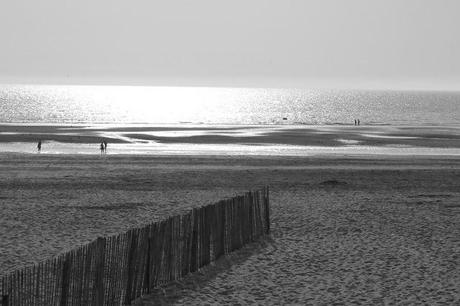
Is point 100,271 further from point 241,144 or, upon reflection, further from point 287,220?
point 241,144

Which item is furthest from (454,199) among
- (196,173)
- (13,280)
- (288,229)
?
(13,280)

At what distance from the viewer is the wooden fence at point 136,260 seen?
1173 cm

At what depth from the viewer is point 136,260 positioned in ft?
46.2

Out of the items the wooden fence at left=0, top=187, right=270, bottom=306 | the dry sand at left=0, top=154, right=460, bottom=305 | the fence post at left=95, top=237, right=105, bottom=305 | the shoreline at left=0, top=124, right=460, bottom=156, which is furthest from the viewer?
the shoreline at left=0, top=124, right=460, bottom=156

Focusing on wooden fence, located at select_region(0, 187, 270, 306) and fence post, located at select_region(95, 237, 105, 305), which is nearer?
wooden fence, located at select_region(0, 187, 270, 306)

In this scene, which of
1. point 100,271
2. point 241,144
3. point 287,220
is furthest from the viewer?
point 241,144

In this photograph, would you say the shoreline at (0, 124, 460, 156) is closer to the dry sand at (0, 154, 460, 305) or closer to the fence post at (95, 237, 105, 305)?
the dry sand at (0, 154, 460, 305)

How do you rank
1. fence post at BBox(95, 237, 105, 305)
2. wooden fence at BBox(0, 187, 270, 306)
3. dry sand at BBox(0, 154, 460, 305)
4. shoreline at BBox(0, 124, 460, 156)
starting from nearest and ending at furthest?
wooden fence at BBox(0, 187, 270, 306), fence post at BBox(95, 237, 105, 305), dry sand at BBox(0, 154, 460, 305), shoreline at BBox(0, 124, 460, 156)

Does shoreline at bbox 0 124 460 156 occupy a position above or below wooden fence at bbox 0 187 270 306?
below

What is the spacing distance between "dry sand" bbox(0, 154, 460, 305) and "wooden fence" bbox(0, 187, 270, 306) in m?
0.46

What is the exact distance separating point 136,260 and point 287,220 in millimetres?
10861

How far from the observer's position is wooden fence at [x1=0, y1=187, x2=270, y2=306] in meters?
11.7

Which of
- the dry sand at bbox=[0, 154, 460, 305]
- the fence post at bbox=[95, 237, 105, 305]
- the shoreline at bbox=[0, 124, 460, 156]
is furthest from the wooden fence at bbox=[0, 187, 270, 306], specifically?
the shoreline at bbox=[0, 124, 460, 156]

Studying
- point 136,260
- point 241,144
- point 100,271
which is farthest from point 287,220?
point 241,144
